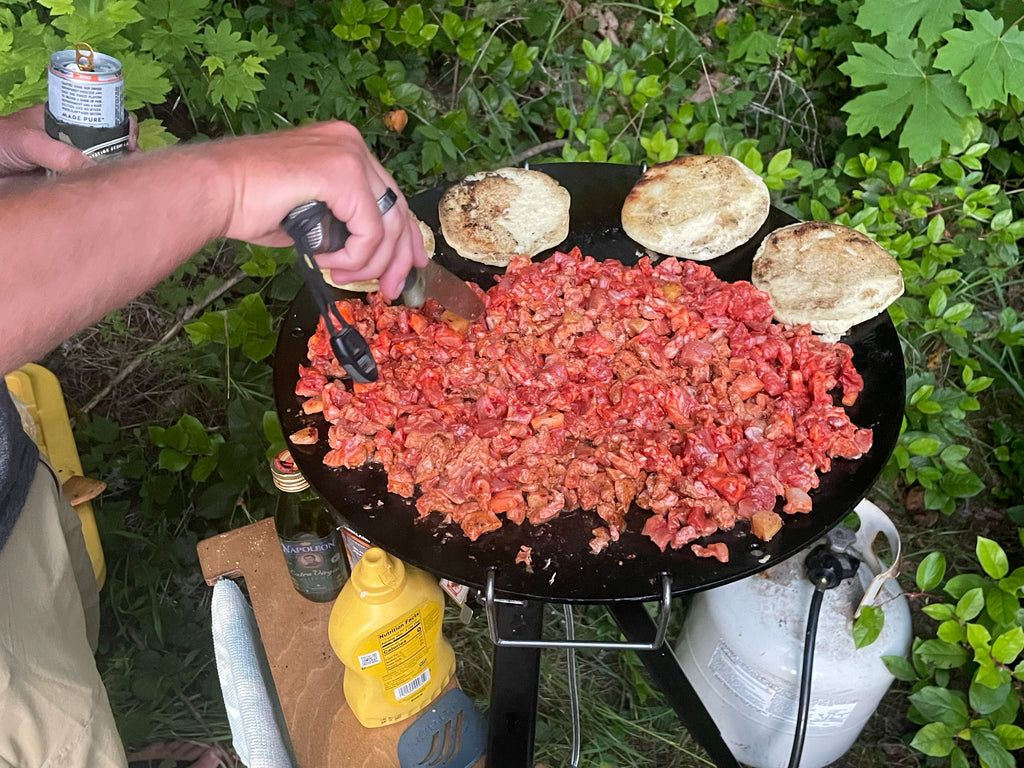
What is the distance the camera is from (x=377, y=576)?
6.84ft

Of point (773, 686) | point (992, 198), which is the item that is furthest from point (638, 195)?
point (992, 198)

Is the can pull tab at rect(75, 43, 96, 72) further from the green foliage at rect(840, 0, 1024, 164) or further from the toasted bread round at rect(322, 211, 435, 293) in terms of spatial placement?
the green foliage at rect(840, 0, 1024, 164)

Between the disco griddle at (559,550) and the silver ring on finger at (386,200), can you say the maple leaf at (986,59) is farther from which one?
the silver ring on finger at (386,200)

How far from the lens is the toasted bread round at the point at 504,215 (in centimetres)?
255

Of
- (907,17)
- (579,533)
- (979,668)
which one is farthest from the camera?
(907,17)

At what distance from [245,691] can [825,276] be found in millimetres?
2131

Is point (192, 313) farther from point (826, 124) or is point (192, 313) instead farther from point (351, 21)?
point (826, 124)

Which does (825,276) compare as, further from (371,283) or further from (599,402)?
(371,283)

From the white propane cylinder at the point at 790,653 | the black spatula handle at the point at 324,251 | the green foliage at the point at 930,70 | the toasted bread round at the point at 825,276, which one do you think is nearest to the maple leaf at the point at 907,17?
the green foliage at the point at 930,70

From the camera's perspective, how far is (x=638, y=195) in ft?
8.70

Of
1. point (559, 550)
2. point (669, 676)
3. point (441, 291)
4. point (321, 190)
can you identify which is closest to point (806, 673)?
point (669, 676)

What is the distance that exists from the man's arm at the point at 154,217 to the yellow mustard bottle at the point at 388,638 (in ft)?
2.80

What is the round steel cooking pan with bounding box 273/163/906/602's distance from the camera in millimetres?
1688

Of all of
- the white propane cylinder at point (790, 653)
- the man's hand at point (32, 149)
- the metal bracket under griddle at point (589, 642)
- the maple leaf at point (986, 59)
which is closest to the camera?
the metal bracket under griddle at point (589, 642)
